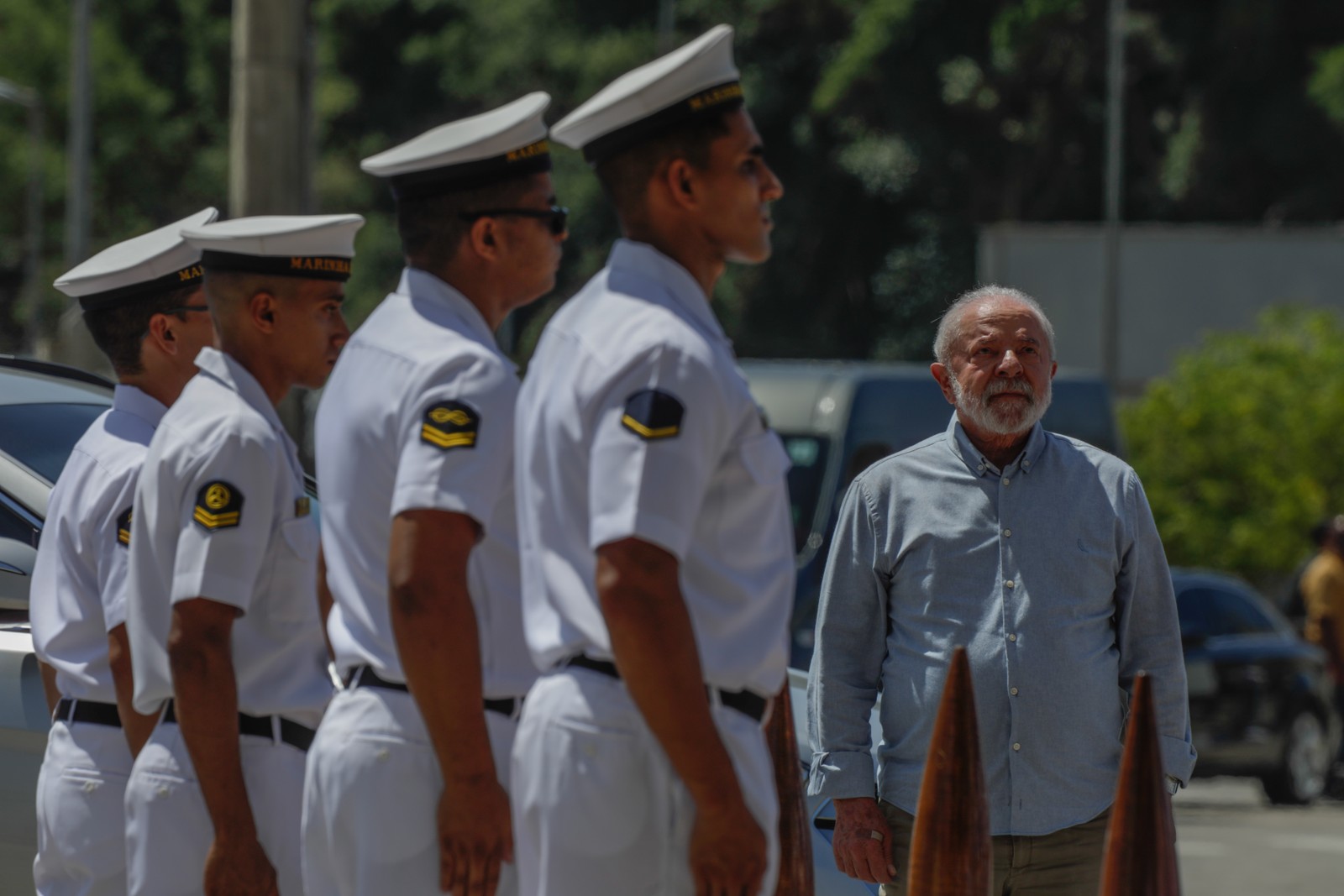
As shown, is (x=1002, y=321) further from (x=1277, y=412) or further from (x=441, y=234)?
(x=1277, y=412)

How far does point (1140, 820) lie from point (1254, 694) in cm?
1023

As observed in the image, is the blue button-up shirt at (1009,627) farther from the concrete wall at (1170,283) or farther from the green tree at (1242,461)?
the concrete wall at (1170,283)

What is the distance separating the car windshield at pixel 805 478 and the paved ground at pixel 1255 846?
2790 mm

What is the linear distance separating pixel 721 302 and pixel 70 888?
1299 inches

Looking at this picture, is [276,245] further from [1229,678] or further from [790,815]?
[1229,678]

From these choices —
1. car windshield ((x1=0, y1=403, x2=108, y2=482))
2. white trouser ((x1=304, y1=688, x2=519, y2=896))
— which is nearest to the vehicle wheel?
car windshield ((x1=0, y1=403, x2=108, y2=482))

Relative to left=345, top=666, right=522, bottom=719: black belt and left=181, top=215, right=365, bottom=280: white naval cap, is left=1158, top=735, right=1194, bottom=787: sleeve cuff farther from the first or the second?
left=181, top=215, right=365, bottom=280: white naval cap

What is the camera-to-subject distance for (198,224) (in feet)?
13.0

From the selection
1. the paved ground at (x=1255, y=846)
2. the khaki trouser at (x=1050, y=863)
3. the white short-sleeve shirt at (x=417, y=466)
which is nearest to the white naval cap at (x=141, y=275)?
the white short-sleeve shirt at (x=417, y=466)

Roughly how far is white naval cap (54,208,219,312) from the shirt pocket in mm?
811

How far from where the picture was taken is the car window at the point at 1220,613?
13391mm

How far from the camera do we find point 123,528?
376cm

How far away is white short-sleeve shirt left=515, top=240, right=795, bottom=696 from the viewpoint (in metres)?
A: 2.67

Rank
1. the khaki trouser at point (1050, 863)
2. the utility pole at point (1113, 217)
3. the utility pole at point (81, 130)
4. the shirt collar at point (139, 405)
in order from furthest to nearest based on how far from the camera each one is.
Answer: the utility pole at point (1113, 217) → the utility pole at point (81, 130) → the khaki trouser at point (1050, 863) → the shirt collar at point (139, 405)
